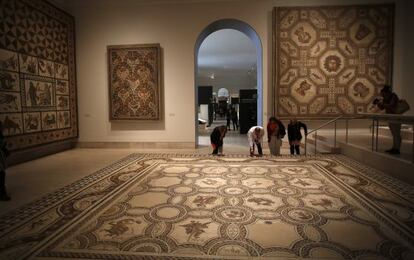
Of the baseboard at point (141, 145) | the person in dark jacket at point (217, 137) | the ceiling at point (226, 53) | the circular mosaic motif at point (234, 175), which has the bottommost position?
the circular mosaic motif at point (234, 175)

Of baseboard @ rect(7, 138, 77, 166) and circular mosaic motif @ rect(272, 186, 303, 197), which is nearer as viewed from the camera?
circular mosaic motif @ rect(272, 186, 303, 197)

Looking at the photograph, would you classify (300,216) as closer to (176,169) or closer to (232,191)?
(232,191)

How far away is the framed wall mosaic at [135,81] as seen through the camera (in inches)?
320

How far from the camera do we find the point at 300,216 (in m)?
3.03

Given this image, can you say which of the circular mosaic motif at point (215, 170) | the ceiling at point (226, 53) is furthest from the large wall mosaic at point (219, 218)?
the ceiling at point (226, 53)

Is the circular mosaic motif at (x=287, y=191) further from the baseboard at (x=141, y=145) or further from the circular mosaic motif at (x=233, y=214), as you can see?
the baseboard at (x=141, y=145)

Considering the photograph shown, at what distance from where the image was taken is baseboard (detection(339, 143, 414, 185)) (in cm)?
424

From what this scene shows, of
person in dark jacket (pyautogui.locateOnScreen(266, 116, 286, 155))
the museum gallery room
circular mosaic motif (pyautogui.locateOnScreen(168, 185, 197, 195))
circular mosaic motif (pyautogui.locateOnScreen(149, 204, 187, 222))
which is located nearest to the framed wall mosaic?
the museum gallery room

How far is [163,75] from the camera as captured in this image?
27.0 ft

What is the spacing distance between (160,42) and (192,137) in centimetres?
285

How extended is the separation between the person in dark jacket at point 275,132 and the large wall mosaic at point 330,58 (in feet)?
5.06

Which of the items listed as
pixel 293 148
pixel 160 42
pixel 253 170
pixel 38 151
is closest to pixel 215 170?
pixel 253 170

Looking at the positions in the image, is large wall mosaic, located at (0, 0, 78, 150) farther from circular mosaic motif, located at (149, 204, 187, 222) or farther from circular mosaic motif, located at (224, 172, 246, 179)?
circular mosaic motif, located at (224, 172, 246, 179)

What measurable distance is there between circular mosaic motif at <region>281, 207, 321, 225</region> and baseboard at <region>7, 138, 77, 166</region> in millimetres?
5650
